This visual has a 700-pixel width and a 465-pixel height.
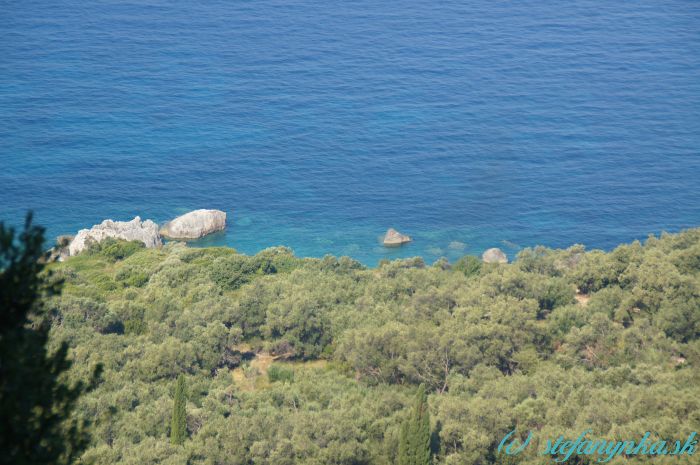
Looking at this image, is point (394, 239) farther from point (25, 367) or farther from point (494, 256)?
point (25, 367)

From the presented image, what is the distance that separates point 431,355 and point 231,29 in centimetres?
9481

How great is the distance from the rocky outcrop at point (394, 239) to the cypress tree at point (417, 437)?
146 ft

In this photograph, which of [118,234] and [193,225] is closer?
[118,234]

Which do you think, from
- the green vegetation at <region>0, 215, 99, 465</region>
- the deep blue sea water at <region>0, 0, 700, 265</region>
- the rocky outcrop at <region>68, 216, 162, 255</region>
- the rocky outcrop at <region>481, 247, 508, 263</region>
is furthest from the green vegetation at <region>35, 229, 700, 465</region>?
the deep blue sea water at <region>0, 0, 700, 265</region>

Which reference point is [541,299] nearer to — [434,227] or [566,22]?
[434,227]

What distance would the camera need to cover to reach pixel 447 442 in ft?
90.8

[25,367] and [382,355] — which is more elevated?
[25,367]

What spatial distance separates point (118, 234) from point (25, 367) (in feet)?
174

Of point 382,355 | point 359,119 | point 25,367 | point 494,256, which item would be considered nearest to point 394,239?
point 494,256

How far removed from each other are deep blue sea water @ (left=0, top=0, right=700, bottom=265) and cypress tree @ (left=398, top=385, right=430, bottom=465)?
4267cm

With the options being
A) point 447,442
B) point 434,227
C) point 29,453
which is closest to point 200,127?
point 434,227

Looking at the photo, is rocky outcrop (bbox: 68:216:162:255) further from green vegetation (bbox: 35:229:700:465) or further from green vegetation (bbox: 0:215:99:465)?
green vegetation (bbox: 0:215:99:465)

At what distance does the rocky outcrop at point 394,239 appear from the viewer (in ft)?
231

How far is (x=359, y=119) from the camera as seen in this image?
311 ft
